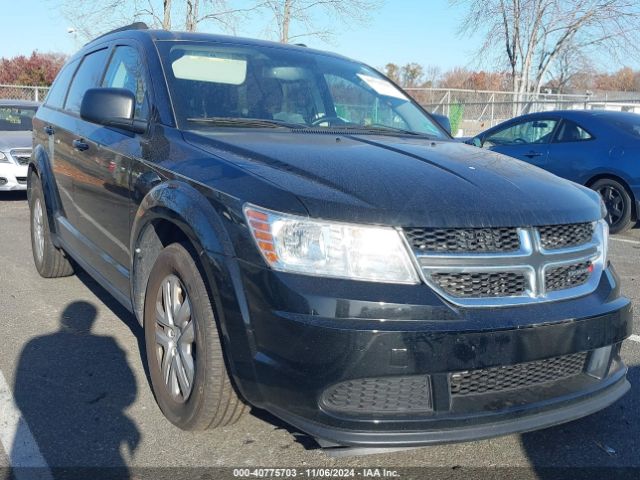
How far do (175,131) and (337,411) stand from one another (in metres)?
1.59

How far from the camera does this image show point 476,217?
2.45m

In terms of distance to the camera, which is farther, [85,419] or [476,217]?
[85,419]

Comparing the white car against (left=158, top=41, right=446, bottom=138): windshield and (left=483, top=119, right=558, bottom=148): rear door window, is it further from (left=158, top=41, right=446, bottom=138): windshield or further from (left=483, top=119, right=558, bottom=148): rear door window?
(left=158, top=41, right=446, bottom=138): windshield

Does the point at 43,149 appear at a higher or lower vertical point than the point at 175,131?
lower

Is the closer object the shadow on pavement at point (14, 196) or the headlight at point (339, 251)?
the headlight at point (339, 251)

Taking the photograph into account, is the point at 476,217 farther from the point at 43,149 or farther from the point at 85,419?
the point at 43,149

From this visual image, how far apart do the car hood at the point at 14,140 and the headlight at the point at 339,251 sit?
8873 millimetres

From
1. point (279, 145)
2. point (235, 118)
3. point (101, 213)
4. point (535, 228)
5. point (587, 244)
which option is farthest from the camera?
point (101, 213)

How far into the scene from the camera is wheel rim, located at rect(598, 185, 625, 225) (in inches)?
322

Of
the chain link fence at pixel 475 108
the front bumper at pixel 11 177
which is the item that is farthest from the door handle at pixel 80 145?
the chain link fence at pixel 475 108

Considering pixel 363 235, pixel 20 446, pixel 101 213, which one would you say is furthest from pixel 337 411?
pixel 101 213

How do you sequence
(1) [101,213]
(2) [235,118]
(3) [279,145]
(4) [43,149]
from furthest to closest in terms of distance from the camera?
(4) [43,149], (1) [101,213], (2) [235,118], (3) [279,145]

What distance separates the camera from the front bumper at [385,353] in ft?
7.45

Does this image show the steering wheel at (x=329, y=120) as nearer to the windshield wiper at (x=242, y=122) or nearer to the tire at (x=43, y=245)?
the windshield wiper at (x=242, y=122)
